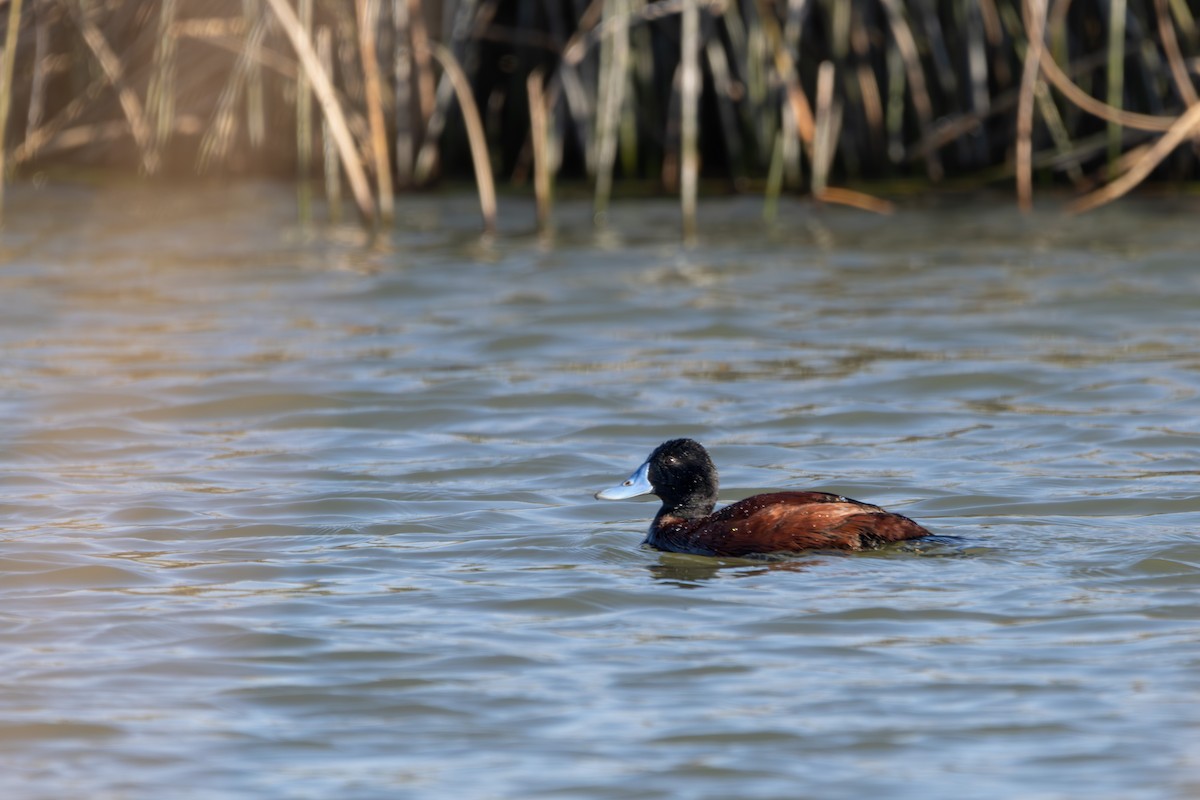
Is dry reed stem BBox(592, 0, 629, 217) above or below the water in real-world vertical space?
above

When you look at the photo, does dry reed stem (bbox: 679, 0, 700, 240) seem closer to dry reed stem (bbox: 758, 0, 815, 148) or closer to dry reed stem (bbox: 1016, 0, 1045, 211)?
dry reed stem (bbox: 758, 0, 815, 148)

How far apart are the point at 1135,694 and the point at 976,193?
9.09 meters

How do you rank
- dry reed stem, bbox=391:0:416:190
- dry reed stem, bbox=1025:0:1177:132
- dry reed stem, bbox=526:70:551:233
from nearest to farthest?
dry reed stem, bbox=1025:0:1177:132 → dry reed stem, bbox=526:70:551:233 → dry reed stem, bbox=391:0:416:190

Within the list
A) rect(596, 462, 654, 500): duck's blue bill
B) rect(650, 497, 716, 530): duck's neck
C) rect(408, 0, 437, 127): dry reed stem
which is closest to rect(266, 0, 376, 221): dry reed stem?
rect(408, 0, 437, 127): dry reed stem

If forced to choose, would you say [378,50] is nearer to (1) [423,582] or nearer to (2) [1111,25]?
(2) [1111,25]

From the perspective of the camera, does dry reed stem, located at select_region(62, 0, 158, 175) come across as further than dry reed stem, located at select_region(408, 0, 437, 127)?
Yes

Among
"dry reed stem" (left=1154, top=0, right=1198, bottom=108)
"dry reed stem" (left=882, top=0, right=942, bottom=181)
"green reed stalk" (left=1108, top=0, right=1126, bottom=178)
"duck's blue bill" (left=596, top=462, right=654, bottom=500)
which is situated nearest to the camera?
"duck's blue bill" (left=596, top=462, right=654, bottom=500)

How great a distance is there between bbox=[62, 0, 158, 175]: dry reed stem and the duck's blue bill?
24.2 ft

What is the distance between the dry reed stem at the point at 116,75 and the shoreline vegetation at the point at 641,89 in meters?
0.03

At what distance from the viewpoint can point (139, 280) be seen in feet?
37.8

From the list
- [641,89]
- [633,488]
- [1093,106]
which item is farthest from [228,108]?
[633,488]

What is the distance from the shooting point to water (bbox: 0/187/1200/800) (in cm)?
429

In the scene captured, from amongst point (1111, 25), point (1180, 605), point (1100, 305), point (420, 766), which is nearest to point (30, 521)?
point (420, 766)

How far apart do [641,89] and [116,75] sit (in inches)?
137
